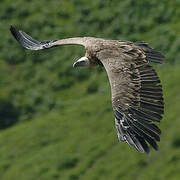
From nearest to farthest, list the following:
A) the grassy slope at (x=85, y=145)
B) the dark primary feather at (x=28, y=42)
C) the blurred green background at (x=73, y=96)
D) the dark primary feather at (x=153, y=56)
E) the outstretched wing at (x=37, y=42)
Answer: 1. the dark primary feather at (x=153, y=56)
2. the outstretched wing at (x=37, y=42)
3. the dark primary feather at (x=28, y=42)
4. the grassy slope at (x=85, y=145)
5. the blurred green background at (x=73, y=96)

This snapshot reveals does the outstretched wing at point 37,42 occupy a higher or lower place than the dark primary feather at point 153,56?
higher

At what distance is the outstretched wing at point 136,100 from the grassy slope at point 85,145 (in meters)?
28.8

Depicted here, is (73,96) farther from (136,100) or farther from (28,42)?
(136,100)

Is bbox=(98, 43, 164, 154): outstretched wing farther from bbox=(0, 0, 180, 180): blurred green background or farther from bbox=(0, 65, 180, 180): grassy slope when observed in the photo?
bbox=(0, 65, 180, 180): grassy slope

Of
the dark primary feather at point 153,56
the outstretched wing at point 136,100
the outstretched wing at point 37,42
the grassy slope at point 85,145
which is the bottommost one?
the grassy slope at point 85,145

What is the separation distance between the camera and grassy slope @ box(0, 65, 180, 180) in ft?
164

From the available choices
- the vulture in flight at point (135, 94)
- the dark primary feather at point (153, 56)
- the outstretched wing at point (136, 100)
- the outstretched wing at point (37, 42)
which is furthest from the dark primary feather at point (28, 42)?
the outstretched wing at point (136, 100)

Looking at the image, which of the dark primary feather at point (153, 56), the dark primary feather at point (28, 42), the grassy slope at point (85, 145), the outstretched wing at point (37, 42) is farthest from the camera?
the grassy slope at point (85, 145)

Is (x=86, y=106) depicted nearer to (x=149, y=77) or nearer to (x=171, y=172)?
(x=171, y=172)

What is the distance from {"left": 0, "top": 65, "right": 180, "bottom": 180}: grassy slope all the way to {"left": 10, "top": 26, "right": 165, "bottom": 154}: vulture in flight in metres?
28.0

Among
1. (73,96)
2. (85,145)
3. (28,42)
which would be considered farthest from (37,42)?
(73,96)

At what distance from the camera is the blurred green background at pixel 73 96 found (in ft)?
167

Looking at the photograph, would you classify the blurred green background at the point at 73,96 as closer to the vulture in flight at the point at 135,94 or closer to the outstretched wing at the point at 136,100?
the vulture in flight at the point at 135,94

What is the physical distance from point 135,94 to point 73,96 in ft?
140
